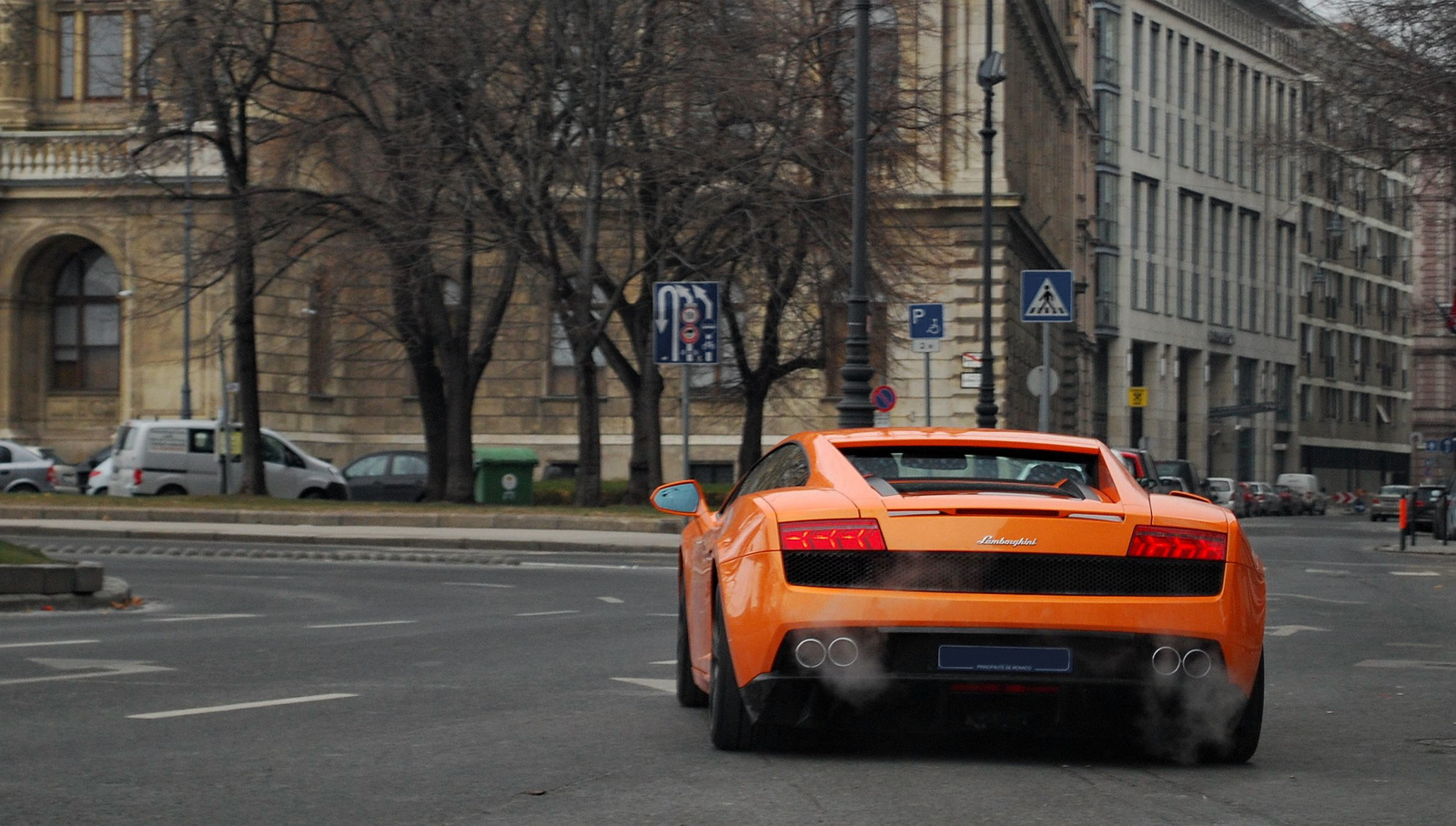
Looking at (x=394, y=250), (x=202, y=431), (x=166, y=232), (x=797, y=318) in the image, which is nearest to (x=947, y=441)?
(x=394, y=250)

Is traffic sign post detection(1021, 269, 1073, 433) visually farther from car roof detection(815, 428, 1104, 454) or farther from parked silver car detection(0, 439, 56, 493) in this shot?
parked silver car detection(0, 439, 56, 493)

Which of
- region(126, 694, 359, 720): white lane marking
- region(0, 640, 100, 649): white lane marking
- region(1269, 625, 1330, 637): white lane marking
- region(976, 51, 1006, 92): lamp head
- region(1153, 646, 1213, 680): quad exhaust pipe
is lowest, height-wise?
region(1269, 625, 1330, 637): white lane marking

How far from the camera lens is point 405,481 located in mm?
44250

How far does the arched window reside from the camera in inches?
2126

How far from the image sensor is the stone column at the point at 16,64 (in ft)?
156

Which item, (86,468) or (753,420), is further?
(86,468)

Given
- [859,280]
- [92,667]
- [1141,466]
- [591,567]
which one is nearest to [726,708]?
[92,667]

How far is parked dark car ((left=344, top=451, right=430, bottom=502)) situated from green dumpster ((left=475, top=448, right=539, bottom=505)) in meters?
3.13

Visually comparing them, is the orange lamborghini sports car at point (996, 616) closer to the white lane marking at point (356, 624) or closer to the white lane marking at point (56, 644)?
the white lane marking at point (56, 644)

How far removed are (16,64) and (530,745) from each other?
4810 cm

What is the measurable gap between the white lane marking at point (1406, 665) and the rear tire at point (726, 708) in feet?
18.3

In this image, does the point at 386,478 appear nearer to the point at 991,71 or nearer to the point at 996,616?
the point at 991,71

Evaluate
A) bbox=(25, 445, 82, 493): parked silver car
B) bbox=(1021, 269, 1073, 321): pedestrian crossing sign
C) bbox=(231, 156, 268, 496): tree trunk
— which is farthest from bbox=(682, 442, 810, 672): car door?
bbox=(25, 445, 82, 493): parked silver car

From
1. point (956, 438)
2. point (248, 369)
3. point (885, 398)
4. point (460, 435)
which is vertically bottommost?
point (460, 435)
